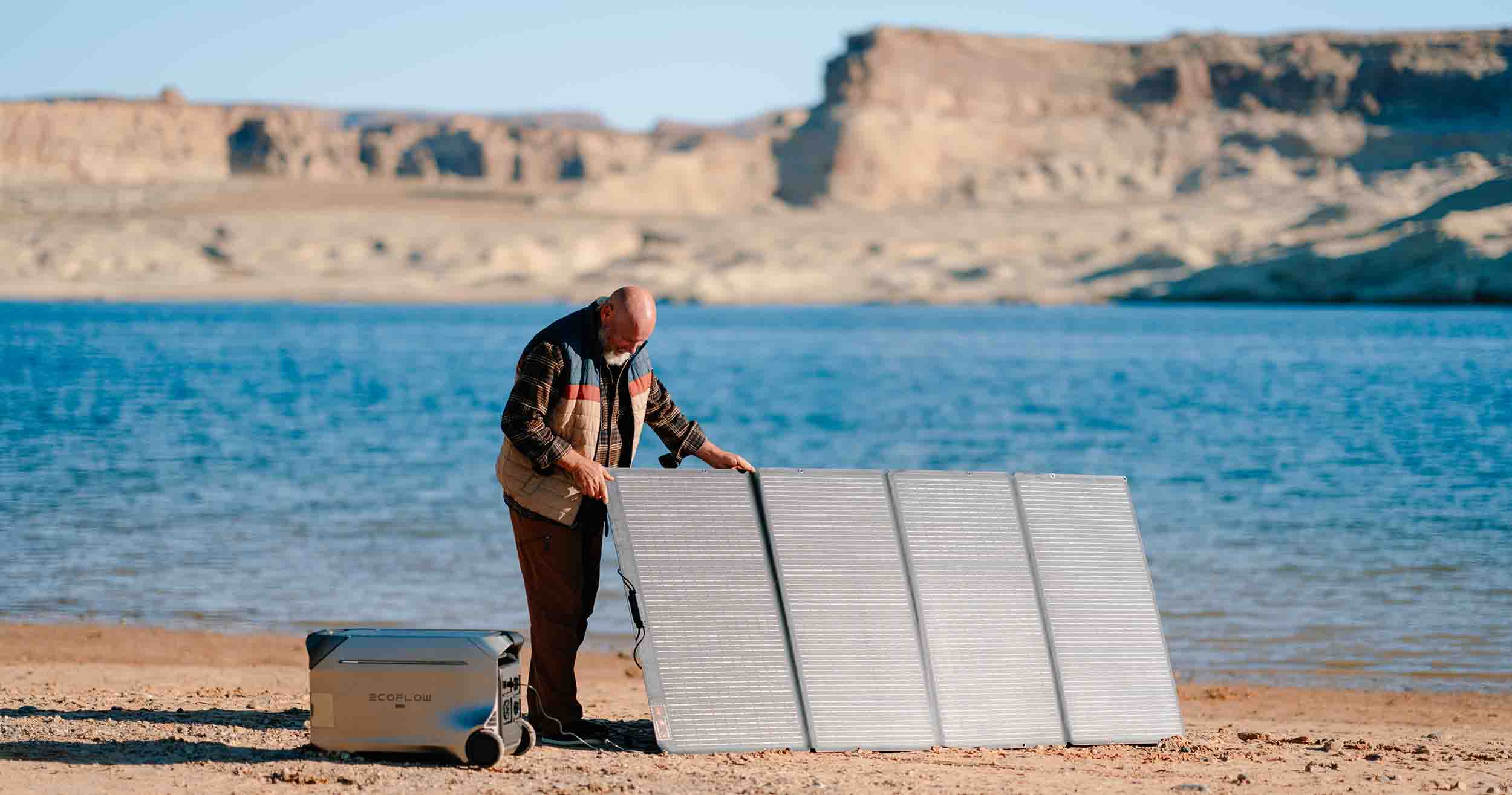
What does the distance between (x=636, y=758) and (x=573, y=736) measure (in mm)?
439

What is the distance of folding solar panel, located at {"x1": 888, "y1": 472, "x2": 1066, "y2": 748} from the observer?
300 inches

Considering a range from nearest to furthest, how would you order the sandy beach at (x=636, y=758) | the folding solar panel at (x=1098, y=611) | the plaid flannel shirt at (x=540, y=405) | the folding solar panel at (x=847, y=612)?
the sandy beach at (x=636, y=758) < the plaid flannel shirt at (x=540, y=405) < the folding solar panel at (x=847, y=612) < the folding solar panel at (x=1098, y=611)

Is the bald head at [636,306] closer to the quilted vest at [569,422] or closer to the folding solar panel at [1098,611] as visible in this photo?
the quilted vest at [569,422]

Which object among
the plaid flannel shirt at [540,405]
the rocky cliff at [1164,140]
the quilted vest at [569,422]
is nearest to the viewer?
the plaid flannel shirt at [540,405]

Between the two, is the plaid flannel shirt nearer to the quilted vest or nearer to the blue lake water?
the quilted vest

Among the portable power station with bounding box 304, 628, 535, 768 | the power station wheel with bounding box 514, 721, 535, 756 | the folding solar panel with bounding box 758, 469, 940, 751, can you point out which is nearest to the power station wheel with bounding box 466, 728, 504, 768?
the portable power station with bounding box 304, 628, 535, 768

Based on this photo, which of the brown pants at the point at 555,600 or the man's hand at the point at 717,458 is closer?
the brown pants at the point at 555,600

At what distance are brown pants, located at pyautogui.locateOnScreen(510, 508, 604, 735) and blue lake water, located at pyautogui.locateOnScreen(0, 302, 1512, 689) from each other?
553cm

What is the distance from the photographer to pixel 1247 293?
386 ft

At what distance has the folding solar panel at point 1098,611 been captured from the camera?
786cm

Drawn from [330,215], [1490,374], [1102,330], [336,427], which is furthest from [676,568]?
[330,215]

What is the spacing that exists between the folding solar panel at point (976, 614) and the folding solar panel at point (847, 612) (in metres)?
0.10

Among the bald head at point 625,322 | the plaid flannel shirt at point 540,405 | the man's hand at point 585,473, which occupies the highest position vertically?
the bald head at point 625,322

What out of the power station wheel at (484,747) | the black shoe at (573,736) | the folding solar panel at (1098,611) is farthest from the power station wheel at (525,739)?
the folding solar panel at (1098,611)
